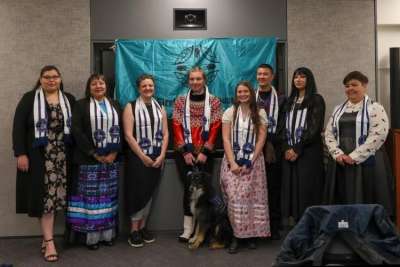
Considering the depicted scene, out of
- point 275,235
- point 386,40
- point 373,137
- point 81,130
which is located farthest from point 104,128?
point 386,40

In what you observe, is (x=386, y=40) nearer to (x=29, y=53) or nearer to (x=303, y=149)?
(x=303, y=149)

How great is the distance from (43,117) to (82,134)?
334 mm

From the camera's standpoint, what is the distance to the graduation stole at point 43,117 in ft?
11.5

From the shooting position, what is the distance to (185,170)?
4.06m

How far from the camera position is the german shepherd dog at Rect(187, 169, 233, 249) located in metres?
3.71

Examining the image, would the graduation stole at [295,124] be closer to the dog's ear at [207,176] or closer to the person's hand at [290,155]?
the person's hand at [290,155]

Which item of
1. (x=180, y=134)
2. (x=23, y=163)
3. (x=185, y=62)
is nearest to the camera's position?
(x=23, y=163)

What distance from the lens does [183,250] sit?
3719 mm

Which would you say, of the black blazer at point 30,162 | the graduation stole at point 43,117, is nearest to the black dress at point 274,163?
the graduation stole at point 43,117

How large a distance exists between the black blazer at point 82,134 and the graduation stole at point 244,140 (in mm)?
1200

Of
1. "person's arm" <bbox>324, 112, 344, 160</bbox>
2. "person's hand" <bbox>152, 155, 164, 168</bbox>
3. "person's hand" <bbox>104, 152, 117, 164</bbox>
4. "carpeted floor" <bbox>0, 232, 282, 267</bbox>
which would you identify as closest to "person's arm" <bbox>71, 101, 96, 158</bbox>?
"person's hand" <bbox>104, 152, 117, 164</bbox>

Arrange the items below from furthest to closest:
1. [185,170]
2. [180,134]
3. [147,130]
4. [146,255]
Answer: [185,170] → [180,134] → [147,130] → [146,255]

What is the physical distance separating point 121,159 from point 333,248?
221 centimetres

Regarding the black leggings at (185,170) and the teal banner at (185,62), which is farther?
the teal banner at (185,62)
